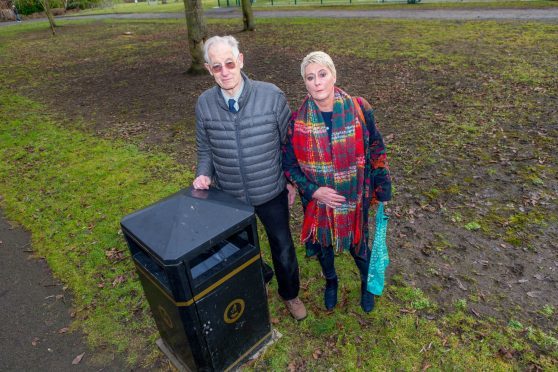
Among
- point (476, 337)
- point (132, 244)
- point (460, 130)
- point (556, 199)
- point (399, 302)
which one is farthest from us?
point (460, 130)

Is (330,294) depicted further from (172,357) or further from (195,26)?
(195,26)

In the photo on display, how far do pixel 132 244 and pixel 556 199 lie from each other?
5476 mm

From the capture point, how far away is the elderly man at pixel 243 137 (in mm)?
3047

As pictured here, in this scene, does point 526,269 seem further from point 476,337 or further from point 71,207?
point 71,207

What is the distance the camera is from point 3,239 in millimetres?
5812

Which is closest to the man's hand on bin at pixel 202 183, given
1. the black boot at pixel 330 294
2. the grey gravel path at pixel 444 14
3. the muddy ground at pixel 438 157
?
the black boot at pixel 330 294

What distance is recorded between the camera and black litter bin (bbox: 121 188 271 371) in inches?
104

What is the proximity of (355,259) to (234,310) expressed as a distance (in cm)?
132

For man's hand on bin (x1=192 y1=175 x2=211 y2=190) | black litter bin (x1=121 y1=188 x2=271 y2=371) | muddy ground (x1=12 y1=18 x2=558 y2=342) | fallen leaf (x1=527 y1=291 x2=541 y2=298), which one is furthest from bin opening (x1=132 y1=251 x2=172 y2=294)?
fallen leaf (x1=527 y1=291 x2=541 y2=298)

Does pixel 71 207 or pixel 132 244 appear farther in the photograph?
pixel 71 207

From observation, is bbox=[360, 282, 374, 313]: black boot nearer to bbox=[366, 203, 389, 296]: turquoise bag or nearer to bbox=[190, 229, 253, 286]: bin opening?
bbox=[366, 203, 389, 296]: turquoise bag

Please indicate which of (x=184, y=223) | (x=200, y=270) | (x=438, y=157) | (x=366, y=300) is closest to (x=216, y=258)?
(x=200, y=270)

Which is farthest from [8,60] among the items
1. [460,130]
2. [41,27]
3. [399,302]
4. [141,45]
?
[399,302]

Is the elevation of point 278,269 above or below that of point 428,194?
above
